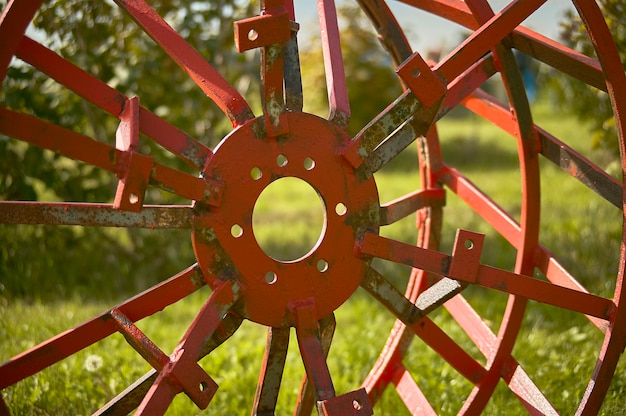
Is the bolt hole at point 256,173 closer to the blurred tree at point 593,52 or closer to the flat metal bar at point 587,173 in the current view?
the flat metal bar at point 587,173

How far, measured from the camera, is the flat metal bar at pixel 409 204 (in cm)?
221

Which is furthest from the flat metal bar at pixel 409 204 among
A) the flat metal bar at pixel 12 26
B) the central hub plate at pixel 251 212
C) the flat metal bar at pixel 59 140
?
the flat metal bar at pixel 12 26

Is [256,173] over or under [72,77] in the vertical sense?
under

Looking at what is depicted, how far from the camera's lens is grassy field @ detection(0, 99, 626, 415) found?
116 inches

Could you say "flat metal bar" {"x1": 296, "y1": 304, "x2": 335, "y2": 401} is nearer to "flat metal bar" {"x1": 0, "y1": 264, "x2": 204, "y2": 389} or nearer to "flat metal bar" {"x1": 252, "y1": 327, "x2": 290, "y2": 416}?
"flat metal bar" {"x1": 252, "y1": 327, "x2": 290, "y2": 416}

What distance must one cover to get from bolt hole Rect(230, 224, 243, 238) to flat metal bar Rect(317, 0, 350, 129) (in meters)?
0.39

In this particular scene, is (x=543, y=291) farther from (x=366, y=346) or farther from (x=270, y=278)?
(x=366, y=346)

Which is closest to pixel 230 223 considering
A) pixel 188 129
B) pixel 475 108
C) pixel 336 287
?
pixel 336 287

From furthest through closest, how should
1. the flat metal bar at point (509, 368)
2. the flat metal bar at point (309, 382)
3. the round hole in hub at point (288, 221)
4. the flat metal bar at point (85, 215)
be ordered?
the round hole in hub at point (288, 221) < the flat metal bar at point (509, 368) < the flat metal bar at point (309, 382) < the flat metal bar at point (85, 215)

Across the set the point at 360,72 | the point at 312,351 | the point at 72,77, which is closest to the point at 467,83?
the point at 312,351

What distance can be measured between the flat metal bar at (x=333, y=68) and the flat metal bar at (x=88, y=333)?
1.82 ft

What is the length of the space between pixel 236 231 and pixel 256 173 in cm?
16

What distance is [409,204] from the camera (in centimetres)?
255

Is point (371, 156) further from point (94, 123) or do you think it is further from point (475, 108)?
point (94, 123)
